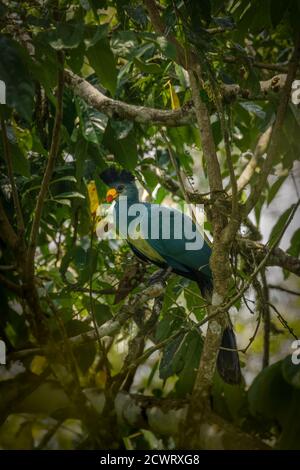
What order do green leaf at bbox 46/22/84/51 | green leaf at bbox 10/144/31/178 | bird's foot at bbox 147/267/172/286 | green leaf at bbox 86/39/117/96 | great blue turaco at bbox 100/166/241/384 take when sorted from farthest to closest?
great blue turaco at bbox 100/166/241/384, bird's foot at bbox 147/267/172/286, green leaf at bbox 10/144/31/178, green leaf at bbox 86/39/117/96, green leaf at bbox 46/22/84/51

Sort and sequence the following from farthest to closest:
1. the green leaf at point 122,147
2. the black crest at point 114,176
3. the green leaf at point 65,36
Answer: the black crest at point 114,176
the green leaf at point 122,147
the green leaf at point 65,36

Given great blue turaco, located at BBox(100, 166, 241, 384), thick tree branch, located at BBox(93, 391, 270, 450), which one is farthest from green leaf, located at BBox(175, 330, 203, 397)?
great blue turaco, located at BBox(100, 166, 241, 384)

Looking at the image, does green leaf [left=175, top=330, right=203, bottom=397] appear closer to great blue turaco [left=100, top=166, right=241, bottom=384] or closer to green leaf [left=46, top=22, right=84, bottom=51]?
great blue turaco [left=100, top=166, right=241, bottom=384]

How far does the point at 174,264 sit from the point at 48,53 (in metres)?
1.54

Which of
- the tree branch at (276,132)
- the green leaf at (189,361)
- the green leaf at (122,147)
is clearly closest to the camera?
the tree branch at (276,132)

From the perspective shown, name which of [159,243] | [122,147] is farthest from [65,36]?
[159,243]

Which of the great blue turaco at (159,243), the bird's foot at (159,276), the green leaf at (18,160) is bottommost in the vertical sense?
the bird's foot at (159,276)

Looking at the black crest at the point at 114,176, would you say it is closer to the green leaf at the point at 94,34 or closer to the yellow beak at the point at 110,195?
the yellow beak at the point at 110,195

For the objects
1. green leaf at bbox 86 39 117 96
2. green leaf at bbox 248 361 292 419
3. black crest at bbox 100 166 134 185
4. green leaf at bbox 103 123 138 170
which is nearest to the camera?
green leaf at bbox 248 361 292 419

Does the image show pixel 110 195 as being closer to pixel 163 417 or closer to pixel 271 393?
pixel 163 417

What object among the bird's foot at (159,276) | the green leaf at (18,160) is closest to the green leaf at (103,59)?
the green leaf at (18,160)
